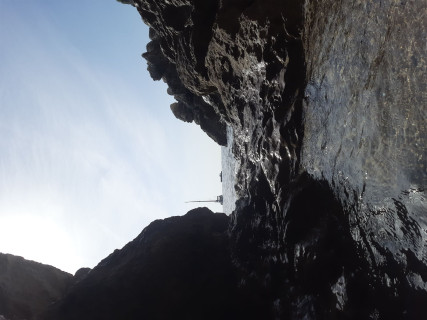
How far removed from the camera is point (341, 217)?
4.38 meters

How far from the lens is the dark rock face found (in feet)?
10.4

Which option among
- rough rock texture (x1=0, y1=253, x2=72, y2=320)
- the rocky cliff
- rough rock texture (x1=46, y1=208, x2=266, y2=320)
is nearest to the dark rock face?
the rocky cliff

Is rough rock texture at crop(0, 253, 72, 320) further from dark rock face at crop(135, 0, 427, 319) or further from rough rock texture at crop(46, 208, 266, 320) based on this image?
dark rock face at crop(135, 0, 427, 319)

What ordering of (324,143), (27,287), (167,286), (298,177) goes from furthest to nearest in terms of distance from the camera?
1. (27,287)
2. (167,286)
3. (298,177)
4. (324,143)

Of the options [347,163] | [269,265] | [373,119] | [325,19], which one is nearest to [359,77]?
[373,119]

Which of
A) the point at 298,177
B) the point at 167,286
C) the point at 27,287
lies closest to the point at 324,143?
the point at 298,177

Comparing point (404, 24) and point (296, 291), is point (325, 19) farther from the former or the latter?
point (296, 291)

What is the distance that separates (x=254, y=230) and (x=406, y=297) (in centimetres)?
404

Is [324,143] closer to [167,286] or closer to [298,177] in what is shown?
[298,177]

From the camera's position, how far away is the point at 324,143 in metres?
4.72

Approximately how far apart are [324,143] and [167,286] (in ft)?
16.4

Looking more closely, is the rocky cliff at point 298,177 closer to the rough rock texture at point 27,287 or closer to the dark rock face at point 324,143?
the dark rock face at point 324,143

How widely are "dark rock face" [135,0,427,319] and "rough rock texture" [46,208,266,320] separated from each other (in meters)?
0.57

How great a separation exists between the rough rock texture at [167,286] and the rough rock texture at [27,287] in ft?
2.14
